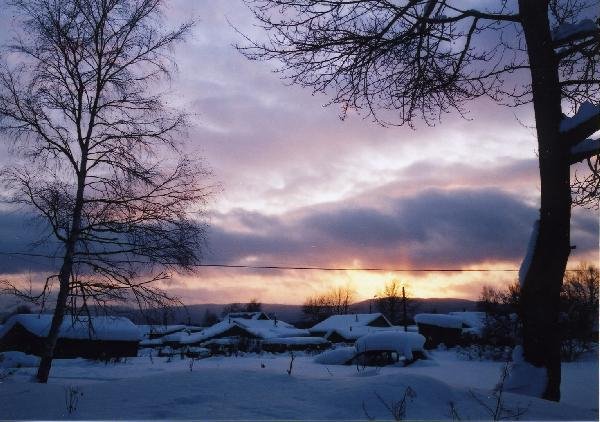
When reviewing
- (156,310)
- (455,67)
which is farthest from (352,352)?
(455,67)

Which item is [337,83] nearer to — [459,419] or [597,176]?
[597,176]

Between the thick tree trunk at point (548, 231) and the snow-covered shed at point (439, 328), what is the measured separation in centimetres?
3463

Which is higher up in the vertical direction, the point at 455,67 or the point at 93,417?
the point at 455,67

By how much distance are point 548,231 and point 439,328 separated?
38740 mm

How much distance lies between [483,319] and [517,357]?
93.1 ft

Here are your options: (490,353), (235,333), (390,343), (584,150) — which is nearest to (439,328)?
(490,353)

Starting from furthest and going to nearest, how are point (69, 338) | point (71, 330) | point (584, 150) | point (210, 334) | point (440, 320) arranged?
point (210, 334) → point (440, 320) → point (69, 338) → point (71, 330) → point (584, 150)

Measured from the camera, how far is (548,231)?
6109 millimetres

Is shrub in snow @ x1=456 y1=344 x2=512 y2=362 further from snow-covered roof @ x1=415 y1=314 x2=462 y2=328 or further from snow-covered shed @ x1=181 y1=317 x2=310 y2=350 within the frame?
snow-covered shed @ x1=181 y1=317 x2=310 y2=350

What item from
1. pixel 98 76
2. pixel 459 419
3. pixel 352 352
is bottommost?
pixel 352 352

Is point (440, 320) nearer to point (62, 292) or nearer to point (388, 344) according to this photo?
point (388, 344)

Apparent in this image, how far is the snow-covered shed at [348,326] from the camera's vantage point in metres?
51.8

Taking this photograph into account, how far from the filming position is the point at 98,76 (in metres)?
9.92

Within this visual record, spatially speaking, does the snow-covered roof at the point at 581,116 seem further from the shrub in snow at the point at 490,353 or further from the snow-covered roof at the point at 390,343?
the shrub in snow at the point at 490,353
